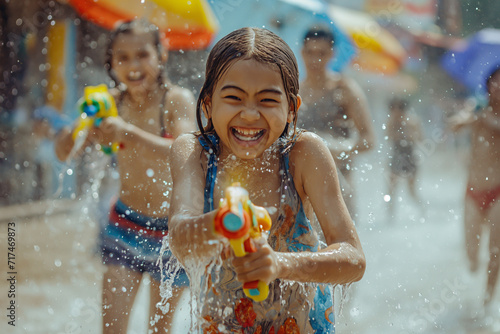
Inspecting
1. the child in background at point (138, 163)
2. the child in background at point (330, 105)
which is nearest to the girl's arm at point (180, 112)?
the child in background at point (138, 163)

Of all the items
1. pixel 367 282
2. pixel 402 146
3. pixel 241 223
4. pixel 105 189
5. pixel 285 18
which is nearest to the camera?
pixel 241 223

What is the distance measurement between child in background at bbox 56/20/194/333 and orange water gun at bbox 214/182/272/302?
4.05 feet

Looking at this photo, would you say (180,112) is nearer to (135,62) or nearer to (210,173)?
(135,62)

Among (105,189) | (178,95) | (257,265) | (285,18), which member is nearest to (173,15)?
(285,18)

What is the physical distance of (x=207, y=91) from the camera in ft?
5.94

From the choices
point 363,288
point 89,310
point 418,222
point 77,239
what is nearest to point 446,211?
point 418,222

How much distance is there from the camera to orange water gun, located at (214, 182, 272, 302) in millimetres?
1261

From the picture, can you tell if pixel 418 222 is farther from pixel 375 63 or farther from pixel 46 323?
pixel 46 323

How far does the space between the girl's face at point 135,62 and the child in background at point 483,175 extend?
2726mm

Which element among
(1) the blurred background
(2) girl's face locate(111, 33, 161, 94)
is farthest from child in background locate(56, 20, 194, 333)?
(1) the blurred background

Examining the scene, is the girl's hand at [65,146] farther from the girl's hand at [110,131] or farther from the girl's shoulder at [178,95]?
the girl's shoulder at [178,95]

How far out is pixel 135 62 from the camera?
307cm

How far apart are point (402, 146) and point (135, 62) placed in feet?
19.4

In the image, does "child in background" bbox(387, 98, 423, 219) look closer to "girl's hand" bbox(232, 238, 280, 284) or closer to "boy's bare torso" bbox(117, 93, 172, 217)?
"boy's bare torso" bbox(117, 93, 172, 217)
